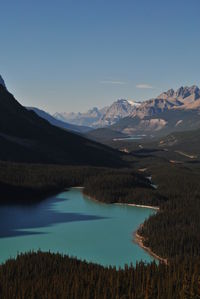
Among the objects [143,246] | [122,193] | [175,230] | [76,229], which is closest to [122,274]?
[143,246]

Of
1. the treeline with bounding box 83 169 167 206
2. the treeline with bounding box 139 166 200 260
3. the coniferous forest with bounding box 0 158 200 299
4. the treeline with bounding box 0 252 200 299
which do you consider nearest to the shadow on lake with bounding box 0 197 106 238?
the treeline with bounding box 83 169 167 206

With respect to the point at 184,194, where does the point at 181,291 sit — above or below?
below

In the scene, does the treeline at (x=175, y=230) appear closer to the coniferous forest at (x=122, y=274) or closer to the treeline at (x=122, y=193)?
the coniferous forest at (x=122, y=274)

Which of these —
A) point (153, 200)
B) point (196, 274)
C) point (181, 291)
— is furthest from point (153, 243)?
point (153, 200)

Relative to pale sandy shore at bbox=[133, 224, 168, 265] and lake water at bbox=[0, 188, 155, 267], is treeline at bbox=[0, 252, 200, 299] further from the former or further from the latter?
pale sandy shore at bbox=[133, 224, 168, 265]

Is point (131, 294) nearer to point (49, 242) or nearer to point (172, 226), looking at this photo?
point (49, 242)
